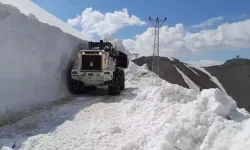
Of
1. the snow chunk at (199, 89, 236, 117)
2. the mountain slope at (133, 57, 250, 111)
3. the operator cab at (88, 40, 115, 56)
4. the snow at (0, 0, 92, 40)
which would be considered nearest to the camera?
the snow chunk at (199, 89, 236, 117)

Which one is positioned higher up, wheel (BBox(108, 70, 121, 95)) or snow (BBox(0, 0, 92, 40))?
snow (BBox(0, 0, 92, 40))

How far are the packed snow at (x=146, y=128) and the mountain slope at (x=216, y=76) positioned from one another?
2157 cm

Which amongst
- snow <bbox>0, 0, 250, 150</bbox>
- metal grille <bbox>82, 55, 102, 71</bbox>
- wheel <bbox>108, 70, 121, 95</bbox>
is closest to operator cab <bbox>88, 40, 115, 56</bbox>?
metal grille <bbox>82, 55, 102, 71</bbox>

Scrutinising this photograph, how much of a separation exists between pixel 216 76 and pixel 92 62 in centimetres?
2226

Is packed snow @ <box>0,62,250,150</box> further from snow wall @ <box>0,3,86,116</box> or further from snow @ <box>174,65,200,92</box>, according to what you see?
snow @ <box>174,65,200,92</box>

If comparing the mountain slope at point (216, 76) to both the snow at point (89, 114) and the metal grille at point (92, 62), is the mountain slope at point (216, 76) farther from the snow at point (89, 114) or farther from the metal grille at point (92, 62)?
the snow at point (89, 114)

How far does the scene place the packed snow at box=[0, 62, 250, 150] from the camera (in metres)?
5.04

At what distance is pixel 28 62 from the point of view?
380 inches

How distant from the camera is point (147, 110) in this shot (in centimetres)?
760

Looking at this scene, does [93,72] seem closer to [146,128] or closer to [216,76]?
[146,128]

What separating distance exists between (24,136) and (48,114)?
7.52ft

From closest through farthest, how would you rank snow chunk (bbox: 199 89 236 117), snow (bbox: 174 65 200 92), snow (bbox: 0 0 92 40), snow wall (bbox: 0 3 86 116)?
snow chunk (bbox: 199 89 236 117) → snow wall (bbox: 0 3 86 116) → snow (bbox: 0 0 92 40) → snow (bbox: 174 65 200 92)

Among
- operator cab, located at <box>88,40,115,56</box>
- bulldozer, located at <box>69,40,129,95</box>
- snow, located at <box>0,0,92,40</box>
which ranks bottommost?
bulldozer, located at <box>69,40,129,95</box>

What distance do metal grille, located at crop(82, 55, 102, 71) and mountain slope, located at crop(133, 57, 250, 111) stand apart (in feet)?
54.4
